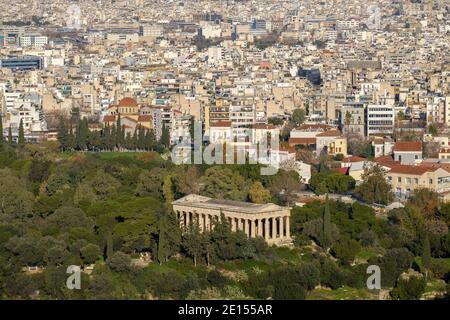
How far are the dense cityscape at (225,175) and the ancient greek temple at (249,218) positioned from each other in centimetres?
4

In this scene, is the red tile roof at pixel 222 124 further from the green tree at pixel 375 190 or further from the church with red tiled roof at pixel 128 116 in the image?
the green tree at pixel 375 190

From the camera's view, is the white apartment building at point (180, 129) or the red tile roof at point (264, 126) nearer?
the red tile roof at point (264, 126)

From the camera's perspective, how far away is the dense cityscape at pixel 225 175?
20688 mm

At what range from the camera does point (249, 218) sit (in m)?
23.9

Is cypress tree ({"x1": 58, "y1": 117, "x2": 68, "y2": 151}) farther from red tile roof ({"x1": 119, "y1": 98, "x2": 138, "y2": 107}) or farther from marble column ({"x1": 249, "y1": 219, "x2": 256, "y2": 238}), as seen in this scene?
marble column ({"x1": 249, "y1": 219, "x2": 256, "y2": 238})

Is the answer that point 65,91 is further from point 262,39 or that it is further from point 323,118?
point 262,39

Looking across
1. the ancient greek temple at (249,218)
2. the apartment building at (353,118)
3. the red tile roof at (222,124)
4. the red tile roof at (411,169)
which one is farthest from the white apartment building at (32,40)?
the ancient greek temple at (249,218)

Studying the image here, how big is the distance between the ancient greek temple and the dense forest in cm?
30

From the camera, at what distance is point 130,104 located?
138ft

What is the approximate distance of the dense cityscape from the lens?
2069 cm

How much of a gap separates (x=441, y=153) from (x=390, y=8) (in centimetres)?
6581

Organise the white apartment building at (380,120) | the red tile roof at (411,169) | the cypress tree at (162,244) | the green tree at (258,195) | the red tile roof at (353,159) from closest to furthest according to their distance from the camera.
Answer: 1. the cypress tree at (162,244)
2. the green tree at (258,195)
3. the red tile roof at (411,169)
4. the red tile roof at (353,159)
5. the white apartment building at (380,120)

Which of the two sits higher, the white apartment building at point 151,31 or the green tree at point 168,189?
the white apartment building at point 151,31

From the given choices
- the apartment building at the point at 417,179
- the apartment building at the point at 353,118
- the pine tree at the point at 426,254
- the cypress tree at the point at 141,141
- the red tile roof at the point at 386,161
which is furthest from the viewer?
the apartment building at the point at 353,118
